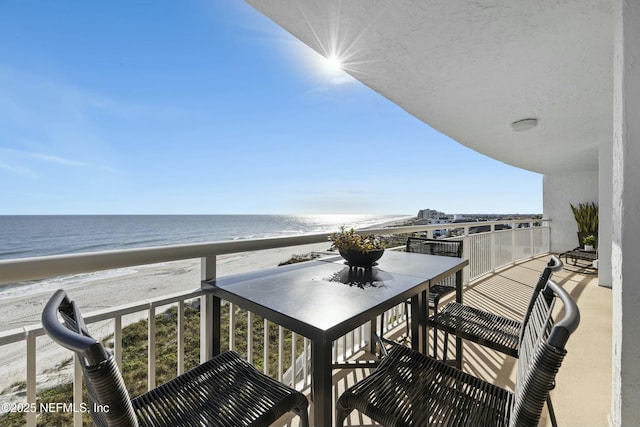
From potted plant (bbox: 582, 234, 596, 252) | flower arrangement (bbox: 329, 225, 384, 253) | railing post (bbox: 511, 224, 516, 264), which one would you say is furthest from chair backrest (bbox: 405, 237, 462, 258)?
potted plant (bbox: 582, 234, 596, 252)

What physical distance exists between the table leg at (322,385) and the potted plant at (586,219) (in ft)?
25.9

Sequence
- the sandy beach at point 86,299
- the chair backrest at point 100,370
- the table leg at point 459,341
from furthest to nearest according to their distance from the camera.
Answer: the sandy beach at point 86,299, the table leg at point 459,341, the chair backrest at point 100,370

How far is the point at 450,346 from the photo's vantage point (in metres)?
2.46

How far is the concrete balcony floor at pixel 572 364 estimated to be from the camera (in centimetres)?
161

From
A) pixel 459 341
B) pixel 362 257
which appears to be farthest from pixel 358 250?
pixel 459 341

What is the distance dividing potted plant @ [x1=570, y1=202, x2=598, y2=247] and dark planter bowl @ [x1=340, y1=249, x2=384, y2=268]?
A: 715 cm

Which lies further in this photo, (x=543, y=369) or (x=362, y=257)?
(x=362, y=257)

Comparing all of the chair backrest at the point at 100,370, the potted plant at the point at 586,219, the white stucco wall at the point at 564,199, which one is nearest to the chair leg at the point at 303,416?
the chair backrest at the point at 100,370

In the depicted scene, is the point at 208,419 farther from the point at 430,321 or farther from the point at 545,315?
the point at 430,321

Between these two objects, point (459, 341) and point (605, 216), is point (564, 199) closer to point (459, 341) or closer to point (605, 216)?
point (605, 216)

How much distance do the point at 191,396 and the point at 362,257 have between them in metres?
1.07

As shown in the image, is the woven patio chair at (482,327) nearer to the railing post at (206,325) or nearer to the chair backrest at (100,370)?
the railing post at (206,325)

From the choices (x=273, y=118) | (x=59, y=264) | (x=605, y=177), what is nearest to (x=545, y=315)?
(x=59, y=264)

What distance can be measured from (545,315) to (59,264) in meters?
1.59
